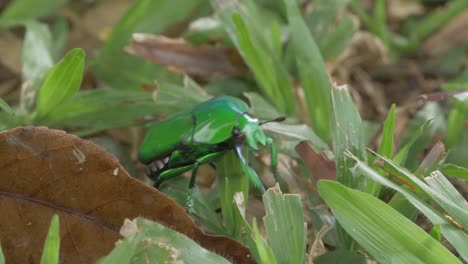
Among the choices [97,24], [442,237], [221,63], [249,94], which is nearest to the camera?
[442,237]

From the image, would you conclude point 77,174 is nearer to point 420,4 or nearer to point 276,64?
point 276,64

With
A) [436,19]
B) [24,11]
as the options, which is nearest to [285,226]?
[24,11]

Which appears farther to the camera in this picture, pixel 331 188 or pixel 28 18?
pixel 28 18

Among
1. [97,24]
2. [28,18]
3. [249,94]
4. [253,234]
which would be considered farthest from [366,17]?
[253,234]

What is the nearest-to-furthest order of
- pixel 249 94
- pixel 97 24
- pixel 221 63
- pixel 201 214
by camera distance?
pixel 201 214 → pixel 249 94 → pixel 221 63 → pixel 97 24

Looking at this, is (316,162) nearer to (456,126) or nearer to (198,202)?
(198,202)

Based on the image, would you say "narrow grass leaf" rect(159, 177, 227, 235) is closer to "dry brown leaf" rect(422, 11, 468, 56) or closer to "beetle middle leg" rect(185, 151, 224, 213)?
"beetle middle leg" rect(185, 151, 224, 213)

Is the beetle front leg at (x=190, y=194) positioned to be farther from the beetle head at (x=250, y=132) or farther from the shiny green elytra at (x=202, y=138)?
the beetle head at (x=250, y=132)
